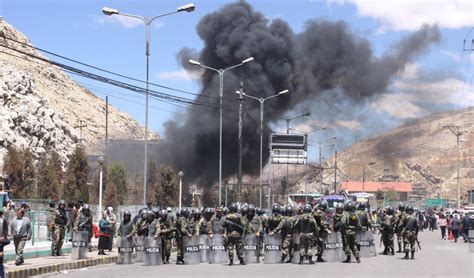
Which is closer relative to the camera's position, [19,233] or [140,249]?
[19,233]

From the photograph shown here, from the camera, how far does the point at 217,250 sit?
18234mm

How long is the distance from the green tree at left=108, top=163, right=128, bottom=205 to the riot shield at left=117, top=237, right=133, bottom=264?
164 ft

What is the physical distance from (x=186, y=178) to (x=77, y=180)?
9351 mm

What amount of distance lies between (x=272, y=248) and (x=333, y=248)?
1813mm

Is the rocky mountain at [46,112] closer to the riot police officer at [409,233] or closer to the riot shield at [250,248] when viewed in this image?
the riot shield at [250,248]

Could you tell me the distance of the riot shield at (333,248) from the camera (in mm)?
18812

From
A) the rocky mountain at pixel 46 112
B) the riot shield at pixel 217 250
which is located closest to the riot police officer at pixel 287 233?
the riot shield at pixel 217 250

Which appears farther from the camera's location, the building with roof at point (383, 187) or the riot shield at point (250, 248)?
the building with roof at point (383, 187)

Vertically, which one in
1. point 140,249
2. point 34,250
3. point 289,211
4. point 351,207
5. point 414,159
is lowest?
point 34,250

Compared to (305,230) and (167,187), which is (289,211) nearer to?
(305,230)

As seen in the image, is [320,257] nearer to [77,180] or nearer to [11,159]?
[11,159]

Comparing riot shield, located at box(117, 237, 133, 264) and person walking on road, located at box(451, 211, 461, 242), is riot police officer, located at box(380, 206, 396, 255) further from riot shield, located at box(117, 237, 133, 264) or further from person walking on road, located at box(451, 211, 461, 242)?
person walking on road, located at box(451, 211, 461, 242)

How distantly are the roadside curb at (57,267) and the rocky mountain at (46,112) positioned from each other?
30.9 metres

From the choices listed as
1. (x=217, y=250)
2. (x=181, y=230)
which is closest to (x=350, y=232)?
(x=217, y=250)
